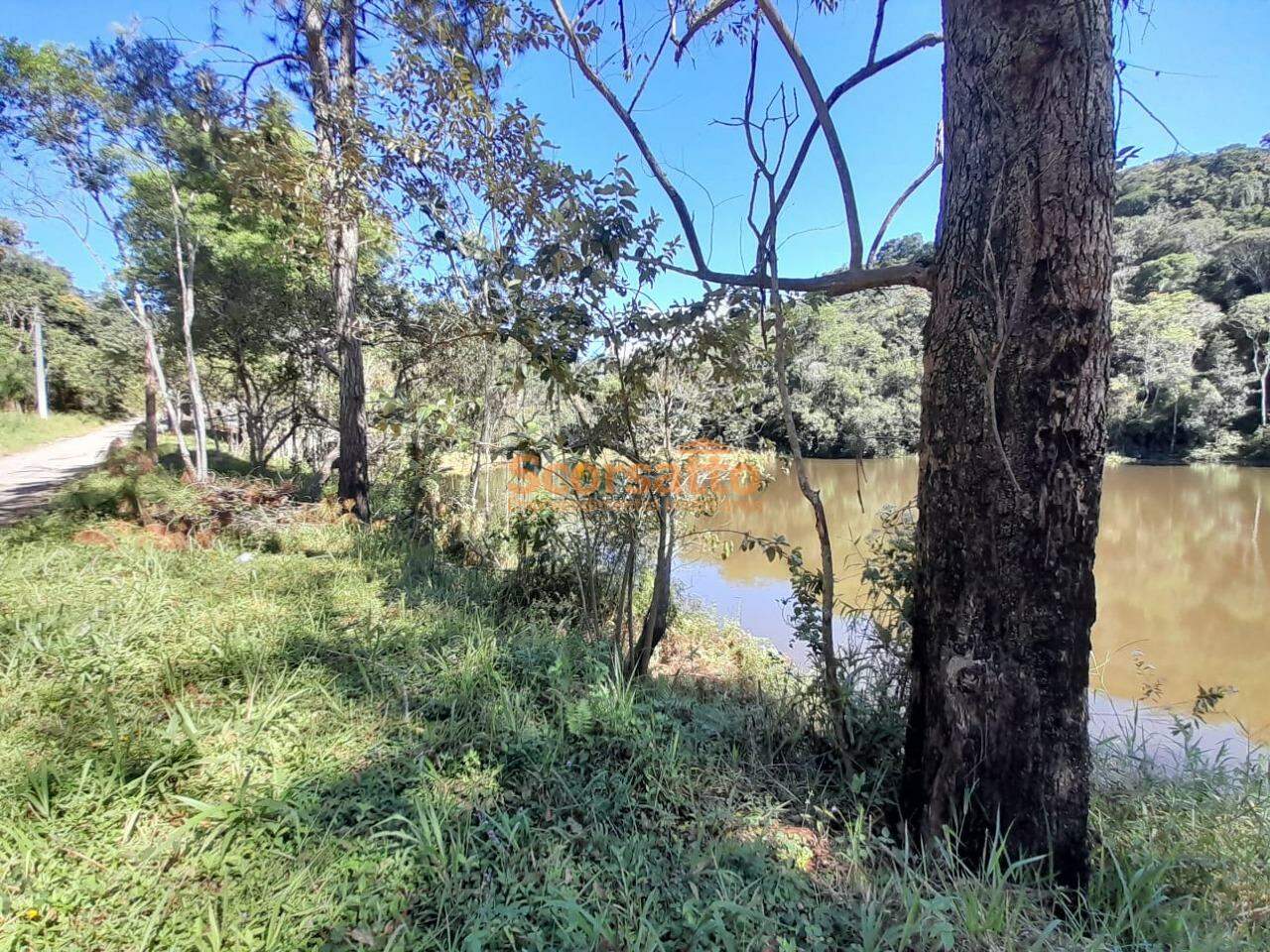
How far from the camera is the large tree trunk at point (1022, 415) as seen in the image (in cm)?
121

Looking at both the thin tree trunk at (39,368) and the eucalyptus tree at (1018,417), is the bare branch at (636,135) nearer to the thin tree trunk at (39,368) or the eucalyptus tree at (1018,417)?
the eucalyptus tree at (1018,417)

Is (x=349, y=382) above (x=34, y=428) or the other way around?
above

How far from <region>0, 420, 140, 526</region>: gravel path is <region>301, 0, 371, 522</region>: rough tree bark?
2280 mm

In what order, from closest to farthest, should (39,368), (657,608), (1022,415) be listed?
1. (1022,415)
2. (657,608)
3. (39,368)

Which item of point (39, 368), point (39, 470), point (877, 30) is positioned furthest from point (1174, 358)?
point (39, 368)

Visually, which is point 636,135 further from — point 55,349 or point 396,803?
point 55,349

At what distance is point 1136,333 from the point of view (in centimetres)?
1900

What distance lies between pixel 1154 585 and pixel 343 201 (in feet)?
31.6

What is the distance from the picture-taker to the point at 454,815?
51.6 inches

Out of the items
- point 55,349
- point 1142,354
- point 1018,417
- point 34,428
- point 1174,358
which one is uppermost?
point 55,349

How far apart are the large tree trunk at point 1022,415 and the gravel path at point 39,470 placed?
5.88m

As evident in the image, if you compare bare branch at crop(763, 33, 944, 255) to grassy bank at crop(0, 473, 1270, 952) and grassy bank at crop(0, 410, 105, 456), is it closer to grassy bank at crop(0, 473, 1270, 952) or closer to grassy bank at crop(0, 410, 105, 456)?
grassy bank at crop(0, 473, 1270, 952)

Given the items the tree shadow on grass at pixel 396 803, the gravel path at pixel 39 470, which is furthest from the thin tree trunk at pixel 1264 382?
the gravel path at pixel 39 470

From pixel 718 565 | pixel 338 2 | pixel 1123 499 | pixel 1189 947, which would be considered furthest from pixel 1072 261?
pixel 1123 499
